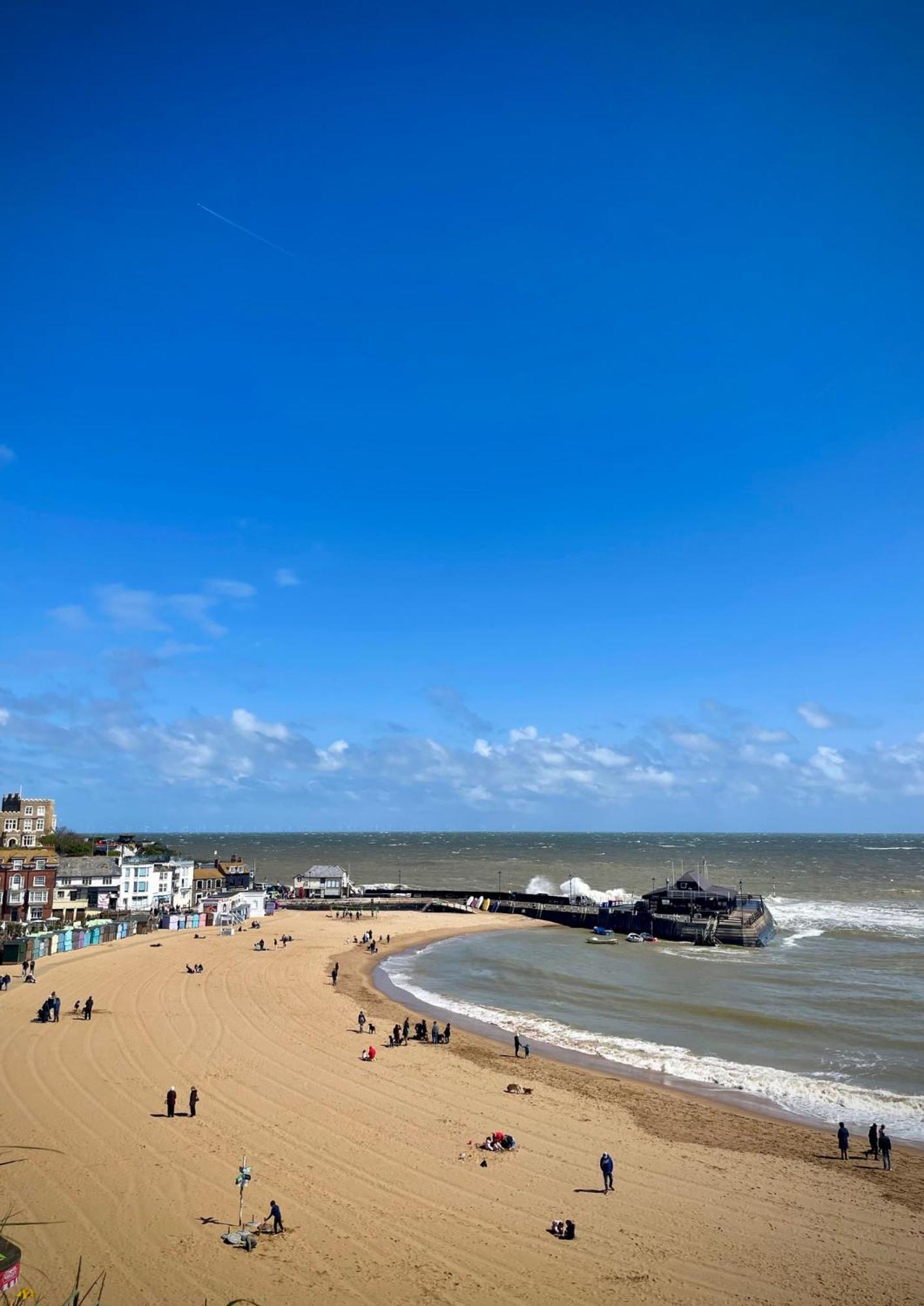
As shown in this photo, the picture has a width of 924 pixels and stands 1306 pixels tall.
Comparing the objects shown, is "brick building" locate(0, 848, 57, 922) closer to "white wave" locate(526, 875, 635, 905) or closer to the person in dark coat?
"white wave" locate(526, 875, 635, 905)

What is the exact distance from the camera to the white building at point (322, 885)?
107 metres

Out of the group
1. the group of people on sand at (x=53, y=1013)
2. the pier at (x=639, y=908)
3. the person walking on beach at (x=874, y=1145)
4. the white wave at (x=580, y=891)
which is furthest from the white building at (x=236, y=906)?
the person walking on beach at (x=874, y=1145)

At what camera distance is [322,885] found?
4235 inches

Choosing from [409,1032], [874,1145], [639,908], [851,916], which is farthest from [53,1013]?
[851,916]

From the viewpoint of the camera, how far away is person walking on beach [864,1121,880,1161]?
2664 centimetres

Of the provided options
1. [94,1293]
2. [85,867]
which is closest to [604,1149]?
[94,1293]

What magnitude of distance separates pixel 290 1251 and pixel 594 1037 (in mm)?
24986

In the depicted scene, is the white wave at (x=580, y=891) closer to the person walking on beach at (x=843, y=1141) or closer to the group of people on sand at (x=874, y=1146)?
the group of people on sand at (x=874, y=1146)

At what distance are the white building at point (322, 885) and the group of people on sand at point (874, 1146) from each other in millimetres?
85831

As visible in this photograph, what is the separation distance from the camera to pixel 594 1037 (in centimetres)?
4156

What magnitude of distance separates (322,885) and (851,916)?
64.5 metres

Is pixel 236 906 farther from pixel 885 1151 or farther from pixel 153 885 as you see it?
pixel 885 1151

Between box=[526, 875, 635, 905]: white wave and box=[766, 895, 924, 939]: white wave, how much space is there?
19.9 meters

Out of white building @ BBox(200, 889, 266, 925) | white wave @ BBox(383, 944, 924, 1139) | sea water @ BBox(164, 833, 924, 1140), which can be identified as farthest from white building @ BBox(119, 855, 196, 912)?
white wave @ BBox(383, 944, 924, 1139)
